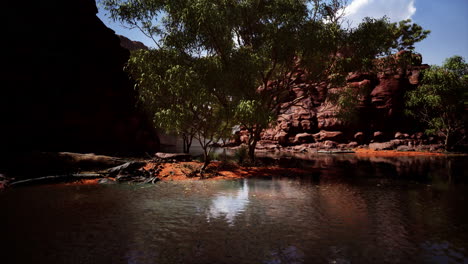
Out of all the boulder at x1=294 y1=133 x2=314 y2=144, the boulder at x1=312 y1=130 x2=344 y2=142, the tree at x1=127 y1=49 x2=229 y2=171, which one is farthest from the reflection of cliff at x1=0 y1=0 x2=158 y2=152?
the boulder at x1=312 y1=130 x2=344 y2=142

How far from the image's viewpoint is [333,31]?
18.9 metres

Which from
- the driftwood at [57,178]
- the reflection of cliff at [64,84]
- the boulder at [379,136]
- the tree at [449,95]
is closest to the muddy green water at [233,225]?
the driftwood at [57,178]

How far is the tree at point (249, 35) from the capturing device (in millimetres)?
16609

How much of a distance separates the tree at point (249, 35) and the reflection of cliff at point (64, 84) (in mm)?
12663

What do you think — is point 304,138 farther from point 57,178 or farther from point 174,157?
point 57,178

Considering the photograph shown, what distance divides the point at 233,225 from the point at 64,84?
1076 inches

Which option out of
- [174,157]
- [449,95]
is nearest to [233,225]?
[174,157]

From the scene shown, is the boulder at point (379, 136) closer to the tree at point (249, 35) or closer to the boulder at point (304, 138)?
the boulder at point (304, 138)

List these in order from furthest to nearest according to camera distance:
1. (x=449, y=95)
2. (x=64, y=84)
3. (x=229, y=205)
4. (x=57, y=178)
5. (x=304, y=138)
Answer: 1. (x=304, y=138)
2. (x=449, y=95)
3. (x=64, y=84)
4. (x=57, y=178)
5. (x=229, y=205)

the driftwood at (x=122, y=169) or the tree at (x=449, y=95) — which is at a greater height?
the tree at (x=449, y=95)

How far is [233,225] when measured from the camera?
7238 millimetres

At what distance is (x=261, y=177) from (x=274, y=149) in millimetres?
31368

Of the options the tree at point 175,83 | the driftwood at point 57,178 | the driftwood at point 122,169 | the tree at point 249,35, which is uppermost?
the tree at point 249,35

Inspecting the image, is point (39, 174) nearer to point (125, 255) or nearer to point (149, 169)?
point (149, 169)
